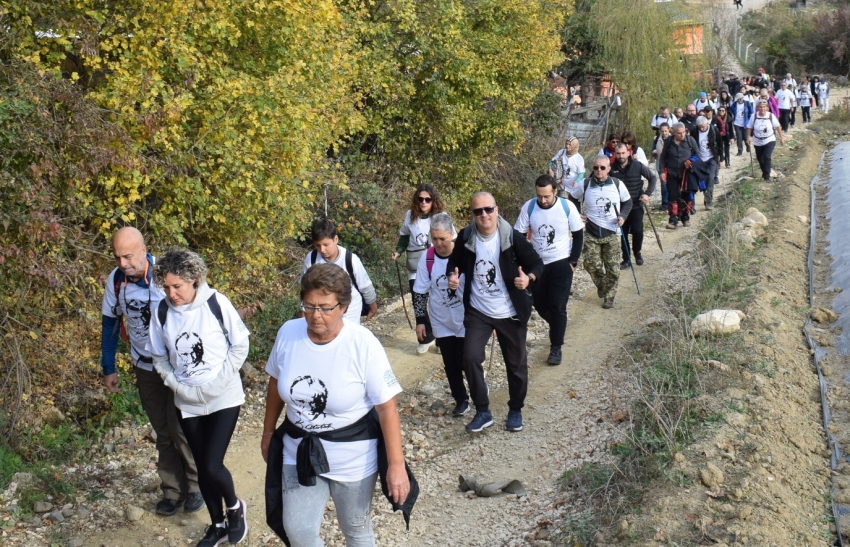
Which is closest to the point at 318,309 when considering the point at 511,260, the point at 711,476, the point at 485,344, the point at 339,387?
the point at 339,387

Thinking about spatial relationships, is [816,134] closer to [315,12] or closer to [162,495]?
[315,12]

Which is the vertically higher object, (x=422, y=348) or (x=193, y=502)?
(x=193, y=502)

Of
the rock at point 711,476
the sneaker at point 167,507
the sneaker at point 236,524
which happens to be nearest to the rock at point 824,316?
the rock at point 711,476

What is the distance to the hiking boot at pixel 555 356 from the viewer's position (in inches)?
356

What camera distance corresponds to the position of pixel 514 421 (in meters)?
→ 7.33

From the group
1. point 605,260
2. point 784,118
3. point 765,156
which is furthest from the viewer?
point 784,118

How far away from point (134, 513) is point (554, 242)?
474 cm

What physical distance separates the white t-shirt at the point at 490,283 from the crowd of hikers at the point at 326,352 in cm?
1

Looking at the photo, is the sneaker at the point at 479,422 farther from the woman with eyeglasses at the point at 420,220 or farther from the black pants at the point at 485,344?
the woman with eyeglasses at the point at 420,220

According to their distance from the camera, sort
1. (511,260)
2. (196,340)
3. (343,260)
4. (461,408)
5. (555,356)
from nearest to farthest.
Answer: (196,340) → (511,260) → (343,260) → (461,408) → (555,356)

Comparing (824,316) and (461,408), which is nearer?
(461,408)

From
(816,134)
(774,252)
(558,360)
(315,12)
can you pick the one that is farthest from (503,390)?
(816,134)

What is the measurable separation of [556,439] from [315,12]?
16.2 ft

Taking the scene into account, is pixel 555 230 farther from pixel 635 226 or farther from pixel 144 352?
pixel 144 352
